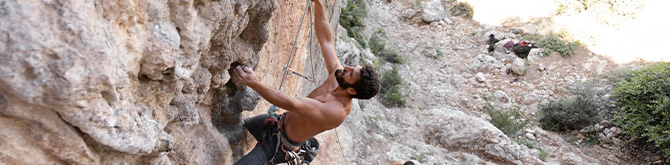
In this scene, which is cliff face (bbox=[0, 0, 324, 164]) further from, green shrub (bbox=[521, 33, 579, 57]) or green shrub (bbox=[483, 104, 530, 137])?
green shrub (bbox=[521, 33, 579, 57])

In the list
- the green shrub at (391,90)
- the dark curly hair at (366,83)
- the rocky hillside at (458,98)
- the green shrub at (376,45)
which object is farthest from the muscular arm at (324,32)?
the green shrub at (376,45)

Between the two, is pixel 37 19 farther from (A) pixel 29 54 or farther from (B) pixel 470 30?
(B) pixel 470 30

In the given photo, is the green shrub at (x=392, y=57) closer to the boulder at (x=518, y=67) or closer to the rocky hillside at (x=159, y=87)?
the boulder at (x=518, y=67)

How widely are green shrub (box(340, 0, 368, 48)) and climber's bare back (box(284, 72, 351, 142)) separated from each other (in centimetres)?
720

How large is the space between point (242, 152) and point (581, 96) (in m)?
8.21

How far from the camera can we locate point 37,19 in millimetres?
1064

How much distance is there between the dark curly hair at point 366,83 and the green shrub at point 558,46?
9.83 metres

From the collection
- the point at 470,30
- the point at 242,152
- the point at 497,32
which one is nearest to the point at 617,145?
the point at 497,32

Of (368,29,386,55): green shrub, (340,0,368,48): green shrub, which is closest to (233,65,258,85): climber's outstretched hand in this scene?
(340,0,368,48): green shrub

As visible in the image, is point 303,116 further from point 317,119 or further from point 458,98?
point 458,98

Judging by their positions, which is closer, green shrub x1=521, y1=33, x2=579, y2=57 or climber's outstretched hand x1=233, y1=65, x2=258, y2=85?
climber's outstretched hand x1=233, y1=65, x2=258, y2=85

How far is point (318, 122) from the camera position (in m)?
2.52

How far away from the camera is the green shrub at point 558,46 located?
10727 mm

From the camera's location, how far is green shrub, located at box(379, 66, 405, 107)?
26.1ft
